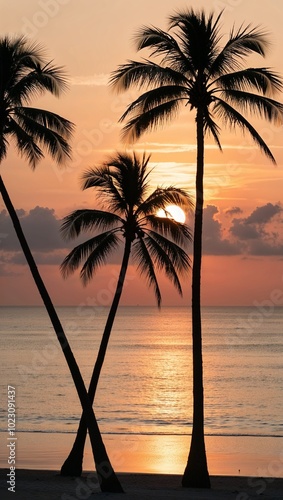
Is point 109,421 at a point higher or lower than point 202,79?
lower

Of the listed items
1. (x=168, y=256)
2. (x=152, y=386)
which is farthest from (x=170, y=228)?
(x=152, y=386)

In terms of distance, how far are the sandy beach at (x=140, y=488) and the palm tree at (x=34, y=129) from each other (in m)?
0.99

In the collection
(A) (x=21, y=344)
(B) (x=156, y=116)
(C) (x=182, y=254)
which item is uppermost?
(B) (x=156, y=116)

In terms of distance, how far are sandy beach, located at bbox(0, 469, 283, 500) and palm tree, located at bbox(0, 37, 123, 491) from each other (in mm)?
992

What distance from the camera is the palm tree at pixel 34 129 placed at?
2328 cm

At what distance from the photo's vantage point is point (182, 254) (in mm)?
27062

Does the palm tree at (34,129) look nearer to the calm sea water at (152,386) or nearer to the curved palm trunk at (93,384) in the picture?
the curved palm trunk at (93,384)

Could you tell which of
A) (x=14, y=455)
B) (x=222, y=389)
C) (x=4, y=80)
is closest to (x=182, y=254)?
(x=4, y=80)

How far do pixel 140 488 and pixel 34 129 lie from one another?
33.4ft

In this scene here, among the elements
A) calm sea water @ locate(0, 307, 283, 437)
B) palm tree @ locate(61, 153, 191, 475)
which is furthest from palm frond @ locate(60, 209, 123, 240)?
calm sea water @ locate(0, 307, 283, 437)

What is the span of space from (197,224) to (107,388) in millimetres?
53557

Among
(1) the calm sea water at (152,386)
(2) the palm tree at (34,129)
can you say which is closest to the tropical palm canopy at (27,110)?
(2) the palm tree at (34,129)

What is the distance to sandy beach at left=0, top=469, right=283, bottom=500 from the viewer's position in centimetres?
2244

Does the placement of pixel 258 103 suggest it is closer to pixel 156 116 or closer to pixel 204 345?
pixel 156 116
